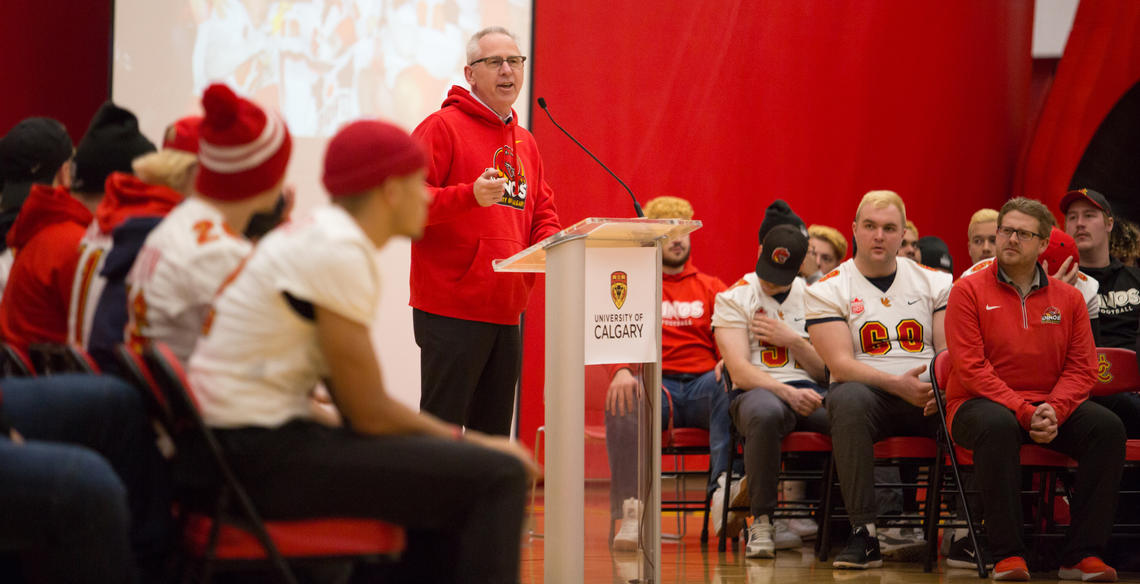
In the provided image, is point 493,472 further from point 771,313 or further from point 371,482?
point 771,313

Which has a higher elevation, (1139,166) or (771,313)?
(1139,166)

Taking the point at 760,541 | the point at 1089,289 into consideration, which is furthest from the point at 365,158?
the point at 1089,289

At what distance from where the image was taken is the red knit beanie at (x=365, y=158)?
1.95 meters

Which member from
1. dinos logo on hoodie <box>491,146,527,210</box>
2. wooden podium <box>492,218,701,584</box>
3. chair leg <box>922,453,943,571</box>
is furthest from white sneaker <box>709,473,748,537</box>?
dinos logo on hoodie <box>491,146,527,210</box>

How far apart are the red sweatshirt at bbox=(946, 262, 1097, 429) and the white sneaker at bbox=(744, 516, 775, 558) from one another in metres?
0.87

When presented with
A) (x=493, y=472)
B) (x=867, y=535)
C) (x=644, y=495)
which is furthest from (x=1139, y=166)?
(x=493, y=472)

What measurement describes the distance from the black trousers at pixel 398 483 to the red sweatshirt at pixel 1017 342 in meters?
2.55

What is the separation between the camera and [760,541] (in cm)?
435

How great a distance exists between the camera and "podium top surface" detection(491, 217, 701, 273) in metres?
2.90

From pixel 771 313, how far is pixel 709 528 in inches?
48.3

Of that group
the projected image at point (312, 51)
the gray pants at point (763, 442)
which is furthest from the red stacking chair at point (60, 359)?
the projected image at point (312, 51)

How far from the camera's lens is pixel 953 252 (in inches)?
292

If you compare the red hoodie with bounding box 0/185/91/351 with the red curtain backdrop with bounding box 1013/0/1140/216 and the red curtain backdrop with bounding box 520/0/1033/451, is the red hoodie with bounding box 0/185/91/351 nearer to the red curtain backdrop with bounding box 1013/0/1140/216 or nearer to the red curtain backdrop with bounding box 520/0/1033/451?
the red curtain backdrop with bounding box 520/0/1033/451

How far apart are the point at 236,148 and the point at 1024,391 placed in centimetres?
310
